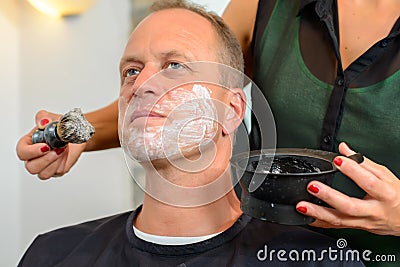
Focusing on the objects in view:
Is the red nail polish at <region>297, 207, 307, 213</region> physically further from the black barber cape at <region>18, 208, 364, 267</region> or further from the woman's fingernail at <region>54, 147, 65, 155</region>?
the woman's fingernail at <region>54, 147, 65, 155</region>

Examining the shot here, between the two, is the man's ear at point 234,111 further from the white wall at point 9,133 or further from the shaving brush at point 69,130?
the white wall at point 9,133

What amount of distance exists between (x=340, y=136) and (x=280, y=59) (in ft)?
0.90

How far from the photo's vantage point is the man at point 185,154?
1.21 metres

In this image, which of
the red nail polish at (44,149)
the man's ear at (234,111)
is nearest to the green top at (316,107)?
the man's ear at (234,111)

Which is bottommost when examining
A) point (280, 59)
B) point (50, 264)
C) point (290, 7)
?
point (50, 264)

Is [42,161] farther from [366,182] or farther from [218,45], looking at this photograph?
[366,182]

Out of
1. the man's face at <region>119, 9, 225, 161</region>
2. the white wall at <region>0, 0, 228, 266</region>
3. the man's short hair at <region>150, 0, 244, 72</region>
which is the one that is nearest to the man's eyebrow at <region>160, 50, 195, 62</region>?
the man's face at <region>119, 9, 225, 161</region>

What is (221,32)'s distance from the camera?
1.38 m

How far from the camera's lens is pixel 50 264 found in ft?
4.65

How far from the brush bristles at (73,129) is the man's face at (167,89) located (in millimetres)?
95

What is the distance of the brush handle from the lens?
4.36 feet

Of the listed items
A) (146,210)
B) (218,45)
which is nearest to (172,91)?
(218,45)

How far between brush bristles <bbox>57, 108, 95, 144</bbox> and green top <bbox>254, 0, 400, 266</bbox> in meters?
0.49

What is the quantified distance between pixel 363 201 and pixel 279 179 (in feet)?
0.53
